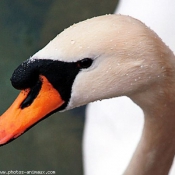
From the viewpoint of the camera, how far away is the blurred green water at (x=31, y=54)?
7.80 ft

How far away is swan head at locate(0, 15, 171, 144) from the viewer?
908 millimetres

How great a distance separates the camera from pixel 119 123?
6.05 feet

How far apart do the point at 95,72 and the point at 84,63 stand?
4cm

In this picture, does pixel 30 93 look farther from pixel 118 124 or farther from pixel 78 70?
pixel 118 124

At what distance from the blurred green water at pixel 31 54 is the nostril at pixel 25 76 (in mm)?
1443

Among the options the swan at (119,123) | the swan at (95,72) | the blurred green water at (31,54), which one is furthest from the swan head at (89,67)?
the blurred green water at (31,54)

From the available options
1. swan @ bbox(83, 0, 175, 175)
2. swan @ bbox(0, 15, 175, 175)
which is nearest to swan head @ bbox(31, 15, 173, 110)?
swan @ bbox(0, 15, 175, 175)

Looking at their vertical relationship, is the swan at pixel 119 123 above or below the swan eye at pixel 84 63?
below

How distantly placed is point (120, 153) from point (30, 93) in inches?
32.7

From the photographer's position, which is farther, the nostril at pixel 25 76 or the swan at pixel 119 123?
the swan at pixel 119 123

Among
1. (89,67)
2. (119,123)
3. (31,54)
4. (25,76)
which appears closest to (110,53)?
(89,67)

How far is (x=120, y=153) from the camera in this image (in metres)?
1.74

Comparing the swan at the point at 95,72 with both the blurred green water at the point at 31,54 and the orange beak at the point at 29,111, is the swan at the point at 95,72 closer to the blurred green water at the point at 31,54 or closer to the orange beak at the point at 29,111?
the orange beak at the point at 29,111

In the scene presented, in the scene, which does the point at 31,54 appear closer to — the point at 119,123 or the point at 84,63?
the point at 119,123
